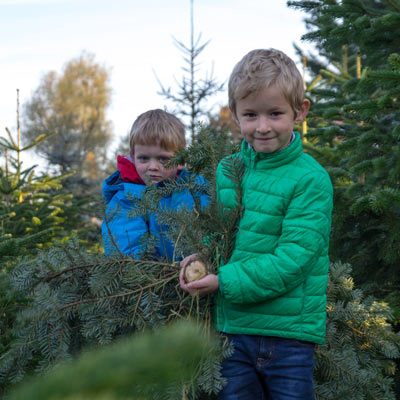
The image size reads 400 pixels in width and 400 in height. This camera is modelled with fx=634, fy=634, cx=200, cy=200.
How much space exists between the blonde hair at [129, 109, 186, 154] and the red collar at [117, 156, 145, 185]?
0.10m

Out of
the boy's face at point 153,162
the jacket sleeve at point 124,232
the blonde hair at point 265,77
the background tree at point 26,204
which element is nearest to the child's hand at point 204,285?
the jacket sleeve at point 124,232

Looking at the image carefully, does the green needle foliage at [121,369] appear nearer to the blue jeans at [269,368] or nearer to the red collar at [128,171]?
the blue jeans at [269,368]

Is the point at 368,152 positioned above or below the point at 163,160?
below

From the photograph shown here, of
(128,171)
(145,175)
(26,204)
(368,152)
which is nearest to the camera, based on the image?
(145,175)

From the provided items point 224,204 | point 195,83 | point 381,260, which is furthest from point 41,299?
point 195,83

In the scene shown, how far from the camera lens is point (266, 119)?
7.42 ft

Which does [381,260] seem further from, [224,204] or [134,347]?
[134,347]

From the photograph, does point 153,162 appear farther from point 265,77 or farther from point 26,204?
point 26,204

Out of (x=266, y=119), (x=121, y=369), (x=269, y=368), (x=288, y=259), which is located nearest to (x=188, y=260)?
(x=288, y=259)

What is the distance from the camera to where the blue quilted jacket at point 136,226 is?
105 inches

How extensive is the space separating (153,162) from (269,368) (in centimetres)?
136

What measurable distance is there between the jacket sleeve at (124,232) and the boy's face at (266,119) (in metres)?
0.67

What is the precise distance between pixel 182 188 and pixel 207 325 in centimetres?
67

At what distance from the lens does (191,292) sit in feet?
7.45
